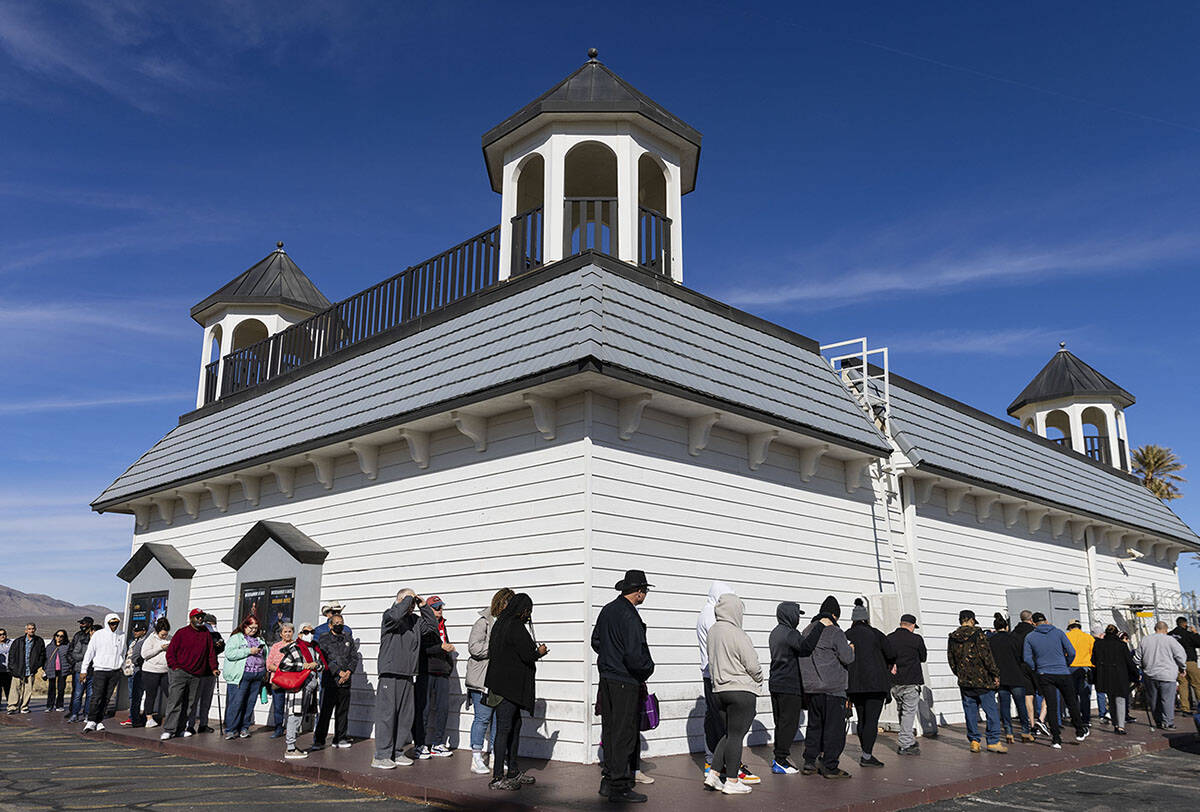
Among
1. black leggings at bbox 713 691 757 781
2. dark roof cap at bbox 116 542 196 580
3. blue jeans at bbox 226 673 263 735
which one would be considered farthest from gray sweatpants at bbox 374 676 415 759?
dark roof cap at bbox 116 542 196 580

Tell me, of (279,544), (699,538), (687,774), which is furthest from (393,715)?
(279,544)

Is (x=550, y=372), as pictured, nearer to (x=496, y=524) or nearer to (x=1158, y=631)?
(x=496, y=524)

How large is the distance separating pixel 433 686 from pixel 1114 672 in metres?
10.4

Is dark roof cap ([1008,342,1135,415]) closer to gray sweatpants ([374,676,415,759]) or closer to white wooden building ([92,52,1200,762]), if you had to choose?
white wooden building ([92,52,1200,762])

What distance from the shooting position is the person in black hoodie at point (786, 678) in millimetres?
8922

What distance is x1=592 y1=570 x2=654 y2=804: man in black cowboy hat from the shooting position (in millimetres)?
7262

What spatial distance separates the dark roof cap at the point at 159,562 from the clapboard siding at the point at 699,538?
32.1ft

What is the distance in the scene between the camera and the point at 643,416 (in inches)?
401

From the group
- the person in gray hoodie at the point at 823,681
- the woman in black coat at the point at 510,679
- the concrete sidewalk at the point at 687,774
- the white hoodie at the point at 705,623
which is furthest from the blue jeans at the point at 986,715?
the woman in black coat at the point at 510,679

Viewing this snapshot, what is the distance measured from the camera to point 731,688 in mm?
Result: 7738

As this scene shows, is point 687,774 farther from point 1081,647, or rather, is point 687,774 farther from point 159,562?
point 159,562

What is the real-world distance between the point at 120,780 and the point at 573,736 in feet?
14.3

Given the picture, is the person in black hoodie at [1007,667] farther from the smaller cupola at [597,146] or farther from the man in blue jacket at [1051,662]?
the smaller cupola at [597,146]

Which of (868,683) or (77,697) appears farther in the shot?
(77,697)
